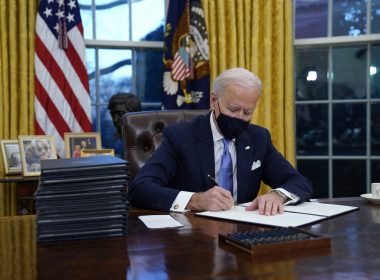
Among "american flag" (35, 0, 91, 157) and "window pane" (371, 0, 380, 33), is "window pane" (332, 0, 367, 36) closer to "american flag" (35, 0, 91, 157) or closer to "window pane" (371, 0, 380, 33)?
"window pane" (371, 0, 380, 33)

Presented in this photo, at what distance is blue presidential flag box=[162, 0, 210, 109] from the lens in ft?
10.9

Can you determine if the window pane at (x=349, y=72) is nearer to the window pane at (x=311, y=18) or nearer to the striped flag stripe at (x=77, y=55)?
the window pane at (x=311, y=18)

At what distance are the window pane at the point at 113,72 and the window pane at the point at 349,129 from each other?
69.0 inches

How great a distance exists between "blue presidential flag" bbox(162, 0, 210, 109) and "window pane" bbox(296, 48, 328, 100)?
91 centimetres

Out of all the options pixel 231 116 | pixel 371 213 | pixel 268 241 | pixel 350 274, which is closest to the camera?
pixel 350 274

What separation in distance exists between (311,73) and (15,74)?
7.67 ft

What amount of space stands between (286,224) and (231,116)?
75cm

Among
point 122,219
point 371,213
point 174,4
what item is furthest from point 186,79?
point 122,219

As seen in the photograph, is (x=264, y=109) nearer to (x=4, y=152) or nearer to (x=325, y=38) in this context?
(x=325, y=38)

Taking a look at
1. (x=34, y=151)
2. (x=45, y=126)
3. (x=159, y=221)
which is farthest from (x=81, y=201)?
(x=45, y=126)

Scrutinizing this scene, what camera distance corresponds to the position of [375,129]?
3.69 meters

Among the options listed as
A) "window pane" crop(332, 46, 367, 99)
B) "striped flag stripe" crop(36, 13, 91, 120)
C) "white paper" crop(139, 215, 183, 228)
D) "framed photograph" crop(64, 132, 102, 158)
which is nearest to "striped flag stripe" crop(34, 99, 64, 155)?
"framed photograph" crop(64, 132, 102, 158)

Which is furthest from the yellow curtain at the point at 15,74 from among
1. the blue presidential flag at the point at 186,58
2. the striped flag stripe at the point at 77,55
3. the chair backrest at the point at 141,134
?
the chair backrest at the point at 141,134

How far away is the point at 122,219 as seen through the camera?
1.09m
